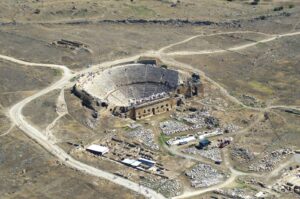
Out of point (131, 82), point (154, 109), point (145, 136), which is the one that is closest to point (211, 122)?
point (154, 109)

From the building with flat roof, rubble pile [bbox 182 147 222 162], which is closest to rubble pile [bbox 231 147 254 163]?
rubble pile [bbox 182 147 222 162]

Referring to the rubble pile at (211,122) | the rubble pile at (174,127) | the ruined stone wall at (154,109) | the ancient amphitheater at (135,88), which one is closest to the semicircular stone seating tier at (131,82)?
the ancient amphitheater at (135,88)

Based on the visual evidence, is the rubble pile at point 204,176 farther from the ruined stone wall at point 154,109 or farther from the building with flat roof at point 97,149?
the ruined stone wall at point 154,109

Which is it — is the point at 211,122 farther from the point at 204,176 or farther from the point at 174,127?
the point at 204,176

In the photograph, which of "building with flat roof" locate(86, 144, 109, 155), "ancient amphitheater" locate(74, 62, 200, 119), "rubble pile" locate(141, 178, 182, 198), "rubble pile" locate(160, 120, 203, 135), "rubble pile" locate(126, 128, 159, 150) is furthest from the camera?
"ancient amphitheater" locate(74, 62, 200, 119)

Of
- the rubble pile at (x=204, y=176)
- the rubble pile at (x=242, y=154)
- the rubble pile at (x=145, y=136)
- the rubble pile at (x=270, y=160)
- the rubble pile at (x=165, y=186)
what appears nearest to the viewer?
the rubble pile at (x=165, y=186)

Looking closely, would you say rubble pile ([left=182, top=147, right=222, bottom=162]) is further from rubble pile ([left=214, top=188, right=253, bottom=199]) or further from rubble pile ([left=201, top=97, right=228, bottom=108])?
rubble pile ([left=201, top=97, right=228, bottom=108])
